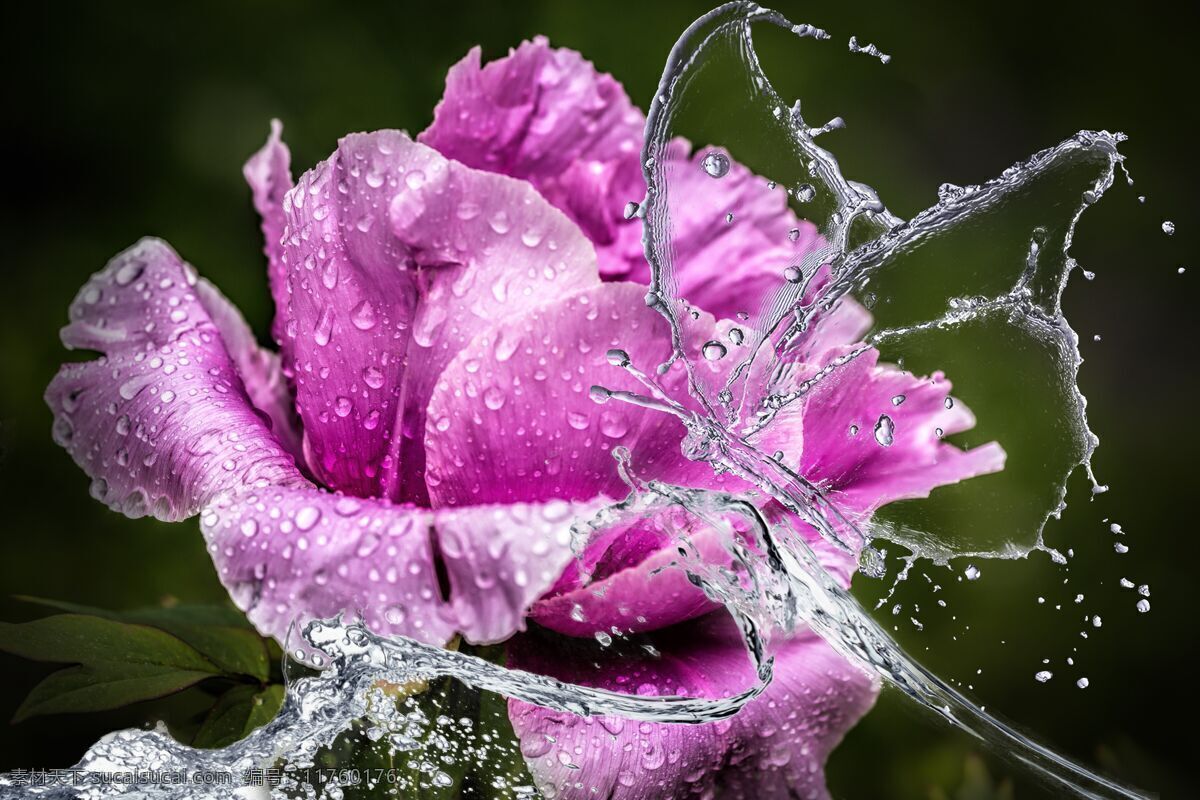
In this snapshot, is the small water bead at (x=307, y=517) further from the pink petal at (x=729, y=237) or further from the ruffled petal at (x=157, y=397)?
the pink petal at (x=729, y=237)

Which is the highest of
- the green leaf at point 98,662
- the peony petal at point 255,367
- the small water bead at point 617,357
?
the small water bead at point 617,357

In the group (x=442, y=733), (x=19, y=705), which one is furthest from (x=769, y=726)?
(x=19, y=705)

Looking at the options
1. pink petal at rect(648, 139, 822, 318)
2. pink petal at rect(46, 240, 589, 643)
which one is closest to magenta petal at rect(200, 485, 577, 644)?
pink petal at rect(46, 240, 589, 643)

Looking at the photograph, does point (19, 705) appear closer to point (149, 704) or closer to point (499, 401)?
point (149, 704)

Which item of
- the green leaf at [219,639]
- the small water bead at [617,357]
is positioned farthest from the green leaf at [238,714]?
the small water bead at [617,357]

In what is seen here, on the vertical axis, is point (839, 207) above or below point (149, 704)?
above

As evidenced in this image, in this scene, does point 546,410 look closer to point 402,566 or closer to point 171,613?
point 402,566

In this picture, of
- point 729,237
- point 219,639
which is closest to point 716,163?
point 729,237
